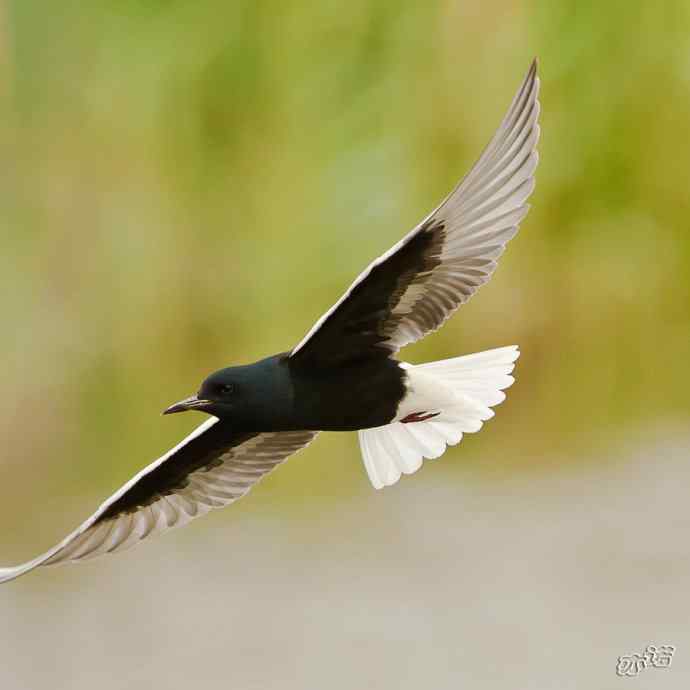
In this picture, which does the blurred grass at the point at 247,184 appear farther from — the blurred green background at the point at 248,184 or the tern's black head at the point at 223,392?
the tern's black head at the point at 223,392

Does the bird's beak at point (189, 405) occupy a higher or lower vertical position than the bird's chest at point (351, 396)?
higher

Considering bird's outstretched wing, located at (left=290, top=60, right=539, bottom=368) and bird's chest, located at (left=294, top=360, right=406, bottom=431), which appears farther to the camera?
bird's chest, located at (left=294, top=360, right=406, bottom=431)

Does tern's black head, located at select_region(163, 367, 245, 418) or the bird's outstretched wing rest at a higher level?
the bird's outstretched wing

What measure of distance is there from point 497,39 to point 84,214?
38.9 inches

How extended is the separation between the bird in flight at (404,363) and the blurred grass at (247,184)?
1.05 m

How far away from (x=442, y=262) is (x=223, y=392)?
1.02 feet

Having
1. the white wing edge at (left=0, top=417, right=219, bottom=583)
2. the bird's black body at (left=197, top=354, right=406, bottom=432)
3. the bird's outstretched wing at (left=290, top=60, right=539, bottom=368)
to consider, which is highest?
the bird's outstretched wing at (left=290, top=60, right=539, bottom=368)

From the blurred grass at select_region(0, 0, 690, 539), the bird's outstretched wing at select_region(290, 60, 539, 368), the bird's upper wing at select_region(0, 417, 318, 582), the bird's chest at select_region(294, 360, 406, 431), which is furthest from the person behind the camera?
the blurred grass at select_region(0, 0, 690, 539)

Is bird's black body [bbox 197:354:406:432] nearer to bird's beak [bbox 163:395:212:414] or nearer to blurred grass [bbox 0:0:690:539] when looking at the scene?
bird's beak [bbox 163:395:212:414]

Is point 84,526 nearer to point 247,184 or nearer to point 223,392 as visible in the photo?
point 223,392

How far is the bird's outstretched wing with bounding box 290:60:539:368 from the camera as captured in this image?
1396 millimetres

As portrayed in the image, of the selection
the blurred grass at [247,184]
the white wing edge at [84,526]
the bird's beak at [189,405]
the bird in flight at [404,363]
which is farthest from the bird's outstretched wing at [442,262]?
the blurred grass at [247,184]

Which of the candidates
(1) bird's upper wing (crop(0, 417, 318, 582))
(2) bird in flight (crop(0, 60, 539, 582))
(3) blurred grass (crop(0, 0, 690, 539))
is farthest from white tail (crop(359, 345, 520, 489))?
(3) blurred grass (crop(0, 0, 690, 539))

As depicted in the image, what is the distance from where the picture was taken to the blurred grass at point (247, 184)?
2.65 meters
